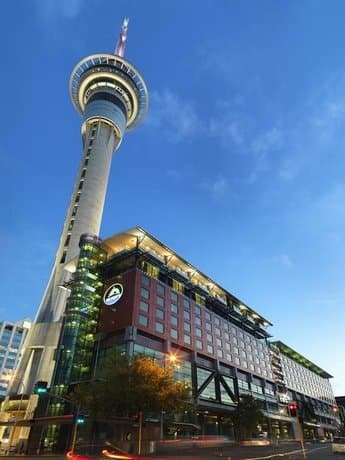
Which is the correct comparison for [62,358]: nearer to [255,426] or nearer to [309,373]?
[255,426]

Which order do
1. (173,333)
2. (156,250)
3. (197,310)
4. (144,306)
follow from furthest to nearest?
(197,310) < (156,250) < (173,333) < (144,306)

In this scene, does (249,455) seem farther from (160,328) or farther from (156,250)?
(156,250)

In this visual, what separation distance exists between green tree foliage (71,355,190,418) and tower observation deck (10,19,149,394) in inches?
1721

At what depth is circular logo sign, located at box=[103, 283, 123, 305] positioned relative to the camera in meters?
77.1

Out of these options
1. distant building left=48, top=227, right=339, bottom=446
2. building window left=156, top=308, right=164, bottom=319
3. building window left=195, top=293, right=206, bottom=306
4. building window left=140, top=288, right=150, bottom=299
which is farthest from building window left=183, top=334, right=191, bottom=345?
building window left=140, top=288, right=150, bottom=299

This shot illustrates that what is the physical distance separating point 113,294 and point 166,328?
550 inches

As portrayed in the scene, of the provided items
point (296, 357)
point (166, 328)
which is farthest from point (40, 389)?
point (296, 357)

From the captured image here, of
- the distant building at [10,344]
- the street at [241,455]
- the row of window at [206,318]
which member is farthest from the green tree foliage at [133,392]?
the distant building at [10,344]

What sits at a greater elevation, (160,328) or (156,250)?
(156,250)

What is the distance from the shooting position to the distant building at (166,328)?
7325 centimetres

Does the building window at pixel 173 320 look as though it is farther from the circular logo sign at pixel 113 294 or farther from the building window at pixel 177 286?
the circular logo sign at pixel 113 294

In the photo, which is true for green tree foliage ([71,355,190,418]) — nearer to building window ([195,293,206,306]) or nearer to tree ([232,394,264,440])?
tree ([232,394,264,440])

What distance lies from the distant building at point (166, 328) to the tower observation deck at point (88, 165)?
40.6 ft

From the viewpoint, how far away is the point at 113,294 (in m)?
78.8
